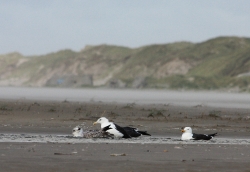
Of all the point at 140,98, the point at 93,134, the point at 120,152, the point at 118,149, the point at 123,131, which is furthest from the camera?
the point at 140,98

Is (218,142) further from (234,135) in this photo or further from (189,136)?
(234,135)

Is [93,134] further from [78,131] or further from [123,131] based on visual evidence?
[123,131]

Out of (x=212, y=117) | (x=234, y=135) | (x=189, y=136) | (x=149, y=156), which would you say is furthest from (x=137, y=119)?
(x=149, y=156)

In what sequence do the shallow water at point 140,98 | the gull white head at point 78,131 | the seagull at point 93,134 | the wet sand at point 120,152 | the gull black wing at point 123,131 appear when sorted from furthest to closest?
the shallow water at point 140,98, the gull white head at point 78,131, the seagull at point 93,134, the gull black wing at point 123,131, the wet sand at point 120,152

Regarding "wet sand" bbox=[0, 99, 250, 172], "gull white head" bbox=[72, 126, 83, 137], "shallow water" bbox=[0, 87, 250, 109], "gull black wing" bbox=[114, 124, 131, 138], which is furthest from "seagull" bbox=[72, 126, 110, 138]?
"shallow water" bbox=[0, 87, 250, 109]

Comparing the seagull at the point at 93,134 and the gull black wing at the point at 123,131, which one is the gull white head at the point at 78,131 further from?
the gull black wing at the point at 123,131

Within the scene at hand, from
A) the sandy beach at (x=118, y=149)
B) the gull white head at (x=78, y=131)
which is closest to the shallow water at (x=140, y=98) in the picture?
the sandy beach at (x=118, y=149)

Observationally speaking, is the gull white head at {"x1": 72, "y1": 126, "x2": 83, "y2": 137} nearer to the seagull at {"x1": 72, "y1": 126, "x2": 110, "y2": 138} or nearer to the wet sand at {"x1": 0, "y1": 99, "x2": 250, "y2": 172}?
the seagull at {"x1": 72, "y1": 126, "x2": 110, "y2": 138}

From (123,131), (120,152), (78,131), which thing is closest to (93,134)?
(78,131)

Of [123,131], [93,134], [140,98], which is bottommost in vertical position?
[93,134]

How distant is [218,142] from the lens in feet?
63.6

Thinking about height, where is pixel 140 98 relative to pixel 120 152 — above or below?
above

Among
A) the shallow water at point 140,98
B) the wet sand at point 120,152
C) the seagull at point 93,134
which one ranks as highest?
the shallow water at point 140,98

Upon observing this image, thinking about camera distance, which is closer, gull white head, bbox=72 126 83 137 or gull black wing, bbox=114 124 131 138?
gull black wing, bbox=114 124 131 138
